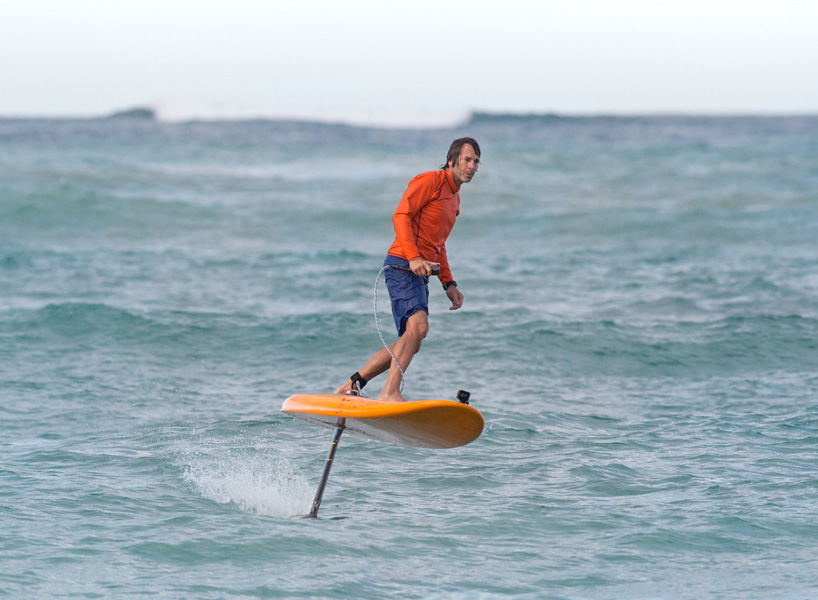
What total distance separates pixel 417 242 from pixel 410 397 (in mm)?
4146

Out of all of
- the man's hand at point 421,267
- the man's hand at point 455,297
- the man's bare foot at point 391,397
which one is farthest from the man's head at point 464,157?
the man's bare foot at point 391,397

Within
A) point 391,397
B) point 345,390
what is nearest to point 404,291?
point 391,397

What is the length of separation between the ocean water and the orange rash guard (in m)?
1.99

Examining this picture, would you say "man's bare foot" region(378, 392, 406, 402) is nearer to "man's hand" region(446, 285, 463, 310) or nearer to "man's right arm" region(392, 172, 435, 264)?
"man's hand" region(446, 285, 463, 310)

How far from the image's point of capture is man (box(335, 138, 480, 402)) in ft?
21.0

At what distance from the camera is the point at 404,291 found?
6535 mm

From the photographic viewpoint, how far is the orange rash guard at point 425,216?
6406 mm

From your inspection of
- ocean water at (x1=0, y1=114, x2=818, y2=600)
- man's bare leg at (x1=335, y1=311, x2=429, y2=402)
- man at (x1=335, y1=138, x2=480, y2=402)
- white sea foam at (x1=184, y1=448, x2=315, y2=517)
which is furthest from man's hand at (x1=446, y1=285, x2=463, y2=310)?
white sea foam at (x1=184, y1=448, x2=315, y2=517)

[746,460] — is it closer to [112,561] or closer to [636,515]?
[636,515]

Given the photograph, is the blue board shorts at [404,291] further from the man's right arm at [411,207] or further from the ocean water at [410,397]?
the ocean water at [410,397]

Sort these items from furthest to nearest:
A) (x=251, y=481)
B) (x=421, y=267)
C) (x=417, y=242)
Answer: (x=251, y=481), (x=417, y=242), (x=421, y=267)

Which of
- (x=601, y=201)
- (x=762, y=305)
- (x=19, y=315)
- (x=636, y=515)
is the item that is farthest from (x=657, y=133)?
(x=636, y=515)

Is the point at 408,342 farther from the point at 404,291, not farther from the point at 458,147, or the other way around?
the point at 458,147

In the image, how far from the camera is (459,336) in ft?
44.1
